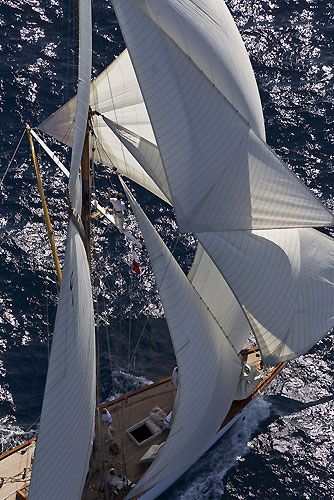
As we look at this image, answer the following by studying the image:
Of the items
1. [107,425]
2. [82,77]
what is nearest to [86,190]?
[82,77]

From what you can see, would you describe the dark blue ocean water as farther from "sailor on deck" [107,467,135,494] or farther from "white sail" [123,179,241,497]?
"white sail" [123,179,241,497]

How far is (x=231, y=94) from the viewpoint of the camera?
116ft

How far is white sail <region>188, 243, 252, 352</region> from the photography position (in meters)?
41.3

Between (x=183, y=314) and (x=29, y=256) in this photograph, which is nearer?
(x=183, y=314)

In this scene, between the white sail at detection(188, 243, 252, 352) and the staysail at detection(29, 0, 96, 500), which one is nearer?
the staysail at detection(29, 0, 96, 500)

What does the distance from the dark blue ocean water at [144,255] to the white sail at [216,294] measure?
21.7 ft

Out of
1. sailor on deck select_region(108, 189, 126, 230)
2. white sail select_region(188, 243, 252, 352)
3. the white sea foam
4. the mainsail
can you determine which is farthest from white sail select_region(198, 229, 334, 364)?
sailor on deck select_region(108, 189, 126, 230)

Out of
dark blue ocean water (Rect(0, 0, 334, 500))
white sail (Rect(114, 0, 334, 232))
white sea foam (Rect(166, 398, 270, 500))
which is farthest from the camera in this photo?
dark blue ocean water (Rect(0, 0, 334, 500))

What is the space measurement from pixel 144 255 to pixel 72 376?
67.7 ft

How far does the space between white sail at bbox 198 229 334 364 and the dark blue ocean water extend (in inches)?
281

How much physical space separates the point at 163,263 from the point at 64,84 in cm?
2808

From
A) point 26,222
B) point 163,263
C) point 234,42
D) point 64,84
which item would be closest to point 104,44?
point 64,84

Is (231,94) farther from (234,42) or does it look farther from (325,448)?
(325,448)

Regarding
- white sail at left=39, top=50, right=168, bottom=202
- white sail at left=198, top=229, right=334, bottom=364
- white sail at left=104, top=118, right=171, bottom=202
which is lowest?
white sail at left=198, top=229, right=334, bottom=364
